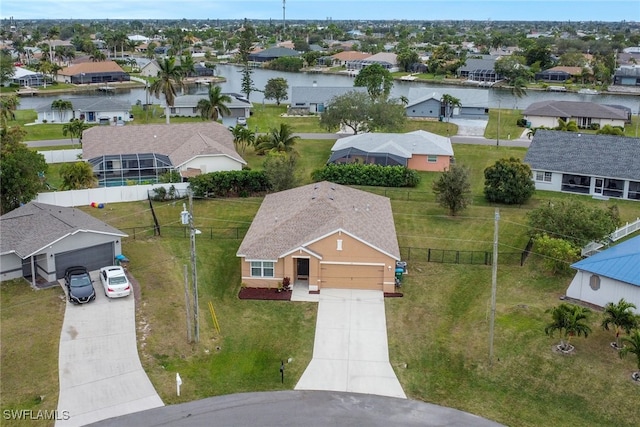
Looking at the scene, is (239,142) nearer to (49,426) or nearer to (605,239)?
(605,239)

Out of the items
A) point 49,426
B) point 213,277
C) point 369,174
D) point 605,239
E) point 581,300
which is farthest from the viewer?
point 369,174

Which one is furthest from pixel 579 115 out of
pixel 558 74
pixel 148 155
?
pixel 558 74

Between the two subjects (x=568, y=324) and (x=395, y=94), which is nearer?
(x=568, y=324)

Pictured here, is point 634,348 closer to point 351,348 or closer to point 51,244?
point 351,348

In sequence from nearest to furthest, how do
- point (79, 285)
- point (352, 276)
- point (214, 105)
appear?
1. point (79, 285)
2. point (352, 276)
3. point (214, 105)

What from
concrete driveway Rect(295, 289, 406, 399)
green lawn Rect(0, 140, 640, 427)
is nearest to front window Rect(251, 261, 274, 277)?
green lawn Rect(0, 140, 640, 427)

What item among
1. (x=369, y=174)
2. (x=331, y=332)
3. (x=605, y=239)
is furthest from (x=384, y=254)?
(x=369, y=174)
